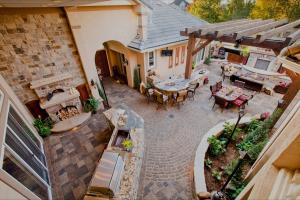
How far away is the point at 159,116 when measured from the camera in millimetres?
8375

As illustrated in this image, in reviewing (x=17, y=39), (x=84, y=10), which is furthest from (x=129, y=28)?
(x=17, y=39)

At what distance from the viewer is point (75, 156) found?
6.20 m

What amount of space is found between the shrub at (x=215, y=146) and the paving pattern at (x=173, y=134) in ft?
2.54

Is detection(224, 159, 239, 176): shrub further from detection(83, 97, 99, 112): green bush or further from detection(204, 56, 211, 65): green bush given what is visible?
detection(204, 56, 211, 65): green bush

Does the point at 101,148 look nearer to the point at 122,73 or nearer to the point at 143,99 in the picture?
the point at 143,99

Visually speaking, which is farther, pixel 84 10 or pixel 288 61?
pixel 84 10

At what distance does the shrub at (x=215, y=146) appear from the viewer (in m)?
5.76

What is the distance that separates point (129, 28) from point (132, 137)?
22.5 ft

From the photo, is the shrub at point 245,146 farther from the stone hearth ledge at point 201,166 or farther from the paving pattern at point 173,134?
the paving pattern at point 173,134

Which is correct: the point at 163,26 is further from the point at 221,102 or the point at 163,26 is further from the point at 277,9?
the point at 277,9

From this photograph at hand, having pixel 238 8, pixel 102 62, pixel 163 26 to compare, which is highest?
pixel 238 8

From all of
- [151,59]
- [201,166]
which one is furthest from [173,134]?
[151,59]

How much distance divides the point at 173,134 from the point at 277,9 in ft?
72.3

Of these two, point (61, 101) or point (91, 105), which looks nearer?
point (61, 101)
